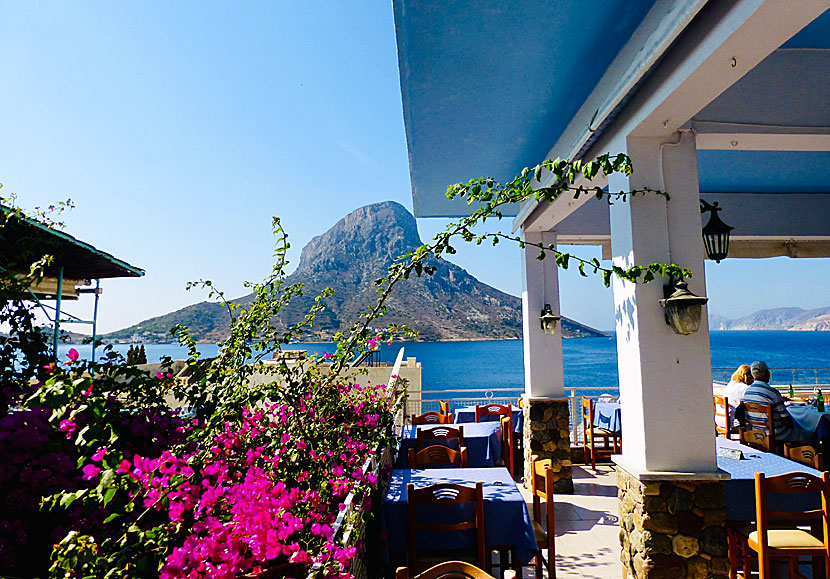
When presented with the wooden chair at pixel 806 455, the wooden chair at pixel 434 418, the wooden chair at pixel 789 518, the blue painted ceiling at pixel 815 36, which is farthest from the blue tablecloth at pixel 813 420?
the blue painted ceiling at pixel 815 36

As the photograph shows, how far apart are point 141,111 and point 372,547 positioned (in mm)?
7131

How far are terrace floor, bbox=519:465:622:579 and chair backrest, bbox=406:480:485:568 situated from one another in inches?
38.1

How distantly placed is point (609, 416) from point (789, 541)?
3034 millimetres

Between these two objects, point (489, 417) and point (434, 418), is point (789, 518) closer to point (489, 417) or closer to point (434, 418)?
point (489, 417)

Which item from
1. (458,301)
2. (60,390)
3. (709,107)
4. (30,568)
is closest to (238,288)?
(30,568)

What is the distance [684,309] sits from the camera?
2410mm

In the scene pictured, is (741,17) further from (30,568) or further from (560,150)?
(30,568)

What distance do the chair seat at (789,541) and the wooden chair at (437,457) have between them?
183cm

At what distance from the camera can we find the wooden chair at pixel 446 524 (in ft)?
8.02

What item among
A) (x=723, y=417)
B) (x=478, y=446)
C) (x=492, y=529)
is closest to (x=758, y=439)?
→ (x=723, y=417)

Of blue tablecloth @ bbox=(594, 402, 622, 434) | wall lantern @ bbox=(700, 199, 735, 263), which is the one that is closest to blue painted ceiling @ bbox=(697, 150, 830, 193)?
wall lantern @ bbox=(700, 199, 735, 263)

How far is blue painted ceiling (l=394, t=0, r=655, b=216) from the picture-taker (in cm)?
229

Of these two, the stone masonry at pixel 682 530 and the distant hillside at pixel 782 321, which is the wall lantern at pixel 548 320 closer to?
the stone masonry at pixel 682 530

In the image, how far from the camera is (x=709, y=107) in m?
2.64
